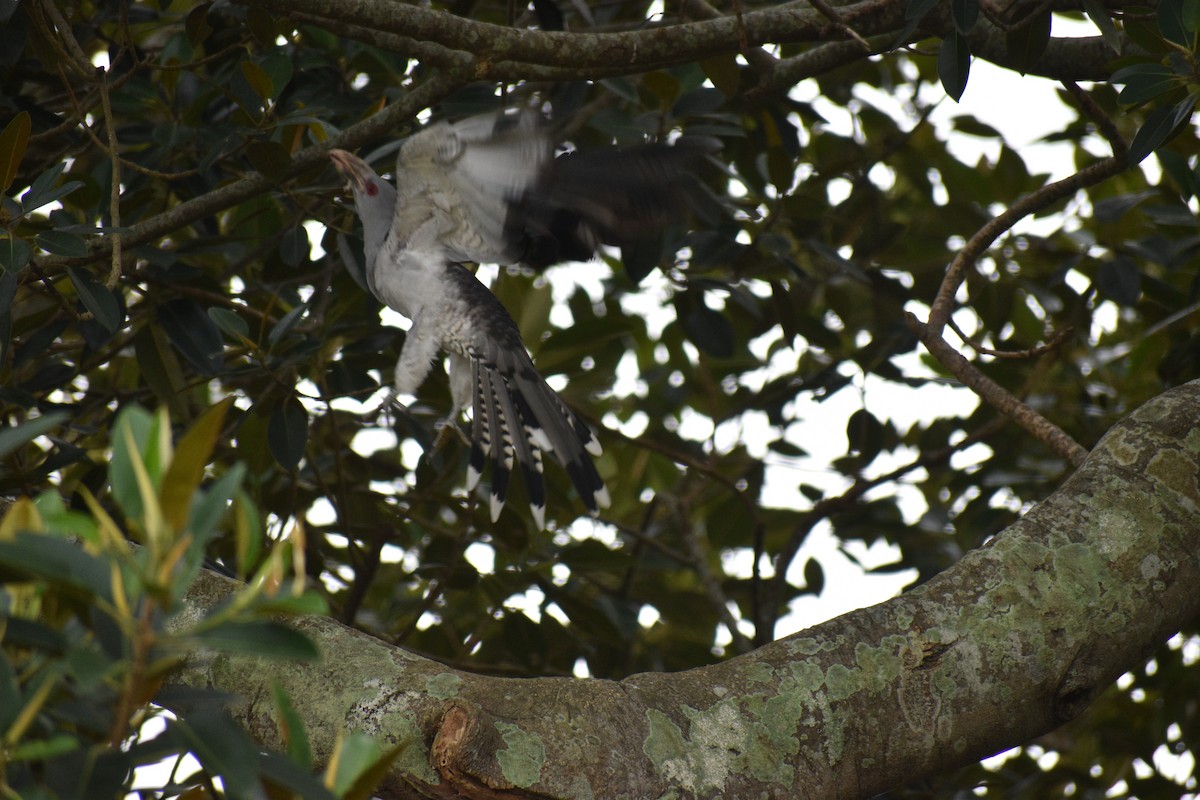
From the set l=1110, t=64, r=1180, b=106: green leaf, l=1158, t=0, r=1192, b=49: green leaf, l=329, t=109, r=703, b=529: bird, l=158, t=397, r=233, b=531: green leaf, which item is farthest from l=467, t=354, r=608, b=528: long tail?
l=158, t=397, r=233, b=531: green leaf

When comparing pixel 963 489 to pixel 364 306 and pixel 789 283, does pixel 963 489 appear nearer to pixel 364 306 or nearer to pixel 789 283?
pixel 789 283

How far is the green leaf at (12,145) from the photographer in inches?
86.2

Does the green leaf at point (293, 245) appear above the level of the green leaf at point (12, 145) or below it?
above

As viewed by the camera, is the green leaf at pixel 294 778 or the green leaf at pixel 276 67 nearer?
the green leaf at pixel 294 778

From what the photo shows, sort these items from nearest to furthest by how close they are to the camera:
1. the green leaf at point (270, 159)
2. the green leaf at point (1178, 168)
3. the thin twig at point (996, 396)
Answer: the thin twig at point (996, 396) < the green leaf at point (270, 159) < the green leaf at point (1178, 168)

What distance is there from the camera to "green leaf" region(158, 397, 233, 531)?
963mm

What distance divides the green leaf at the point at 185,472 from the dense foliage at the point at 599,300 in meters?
1.43

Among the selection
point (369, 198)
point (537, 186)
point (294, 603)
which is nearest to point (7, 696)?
point (294, 603)

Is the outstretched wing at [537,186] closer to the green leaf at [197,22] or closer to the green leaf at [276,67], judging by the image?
the green leaf at [276,67]

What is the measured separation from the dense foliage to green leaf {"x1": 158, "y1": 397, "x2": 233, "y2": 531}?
1428 millimetres

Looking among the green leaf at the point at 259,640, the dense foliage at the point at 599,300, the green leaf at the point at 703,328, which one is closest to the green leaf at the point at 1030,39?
the dense foliage at the point at 599,300

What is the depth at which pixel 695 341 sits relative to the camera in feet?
11.7

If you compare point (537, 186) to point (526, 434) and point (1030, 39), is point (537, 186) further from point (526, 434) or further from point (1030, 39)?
point (1030, 39)

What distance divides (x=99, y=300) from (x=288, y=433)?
2.08ft
